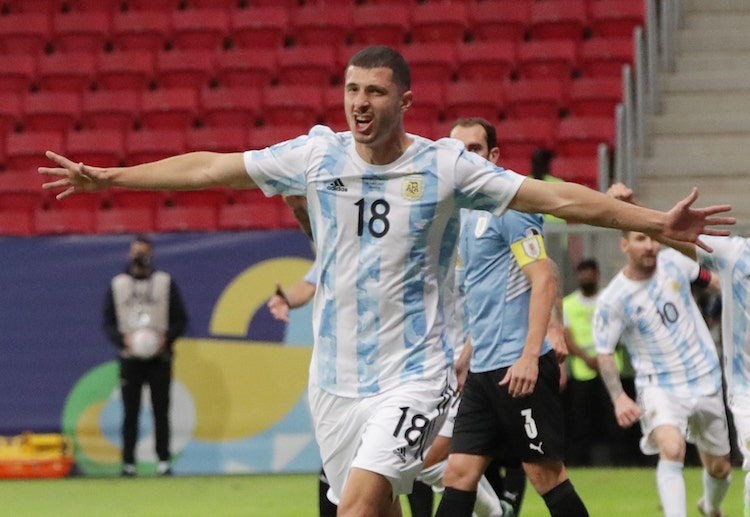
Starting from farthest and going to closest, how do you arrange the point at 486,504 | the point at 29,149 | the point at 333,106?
1. the point at 333,106
2. the point at 29,149
3. the point at 486,504

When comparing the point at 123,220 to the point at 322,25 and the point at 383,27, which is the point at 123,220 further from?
the point at 383,27

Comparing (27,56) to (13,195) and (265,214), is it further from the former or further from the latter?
(265,214)

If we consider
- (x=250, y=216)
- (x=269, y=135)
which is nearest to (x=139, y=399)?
(x=250, y=216)

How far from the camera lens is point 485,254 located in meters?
6.20

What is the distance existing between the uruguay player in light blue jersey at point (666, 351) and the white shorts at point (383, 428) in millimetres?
2968

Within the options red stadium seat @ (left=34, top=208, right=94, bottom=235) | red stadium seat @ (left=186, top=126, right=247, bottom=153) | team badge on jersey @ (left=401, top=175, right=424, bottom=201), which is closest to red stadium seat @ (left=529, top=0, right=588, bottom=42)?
red stadium seat @ (left=186, top=126, right=247, bottom=153)

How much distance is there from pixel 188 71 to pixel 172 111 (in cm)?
72

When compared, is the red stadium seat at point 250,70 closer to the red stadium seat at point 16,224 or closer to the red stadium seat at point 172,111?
the red stadium seat at point 172,111

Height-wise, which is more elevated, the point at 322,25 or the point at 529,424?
the point at 322,25

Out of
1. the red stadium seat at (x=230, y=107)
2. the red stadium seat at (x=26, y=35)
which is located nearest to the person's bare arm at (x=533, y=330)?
the red stadium seat at (x=230, y=107)

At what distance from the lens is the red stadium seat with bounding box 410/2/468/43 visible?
1617 cm

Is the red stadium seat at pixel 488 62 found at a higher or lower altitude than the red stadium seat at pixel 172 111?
higher

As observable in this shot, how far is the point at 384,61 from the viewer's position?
4734 millimetres

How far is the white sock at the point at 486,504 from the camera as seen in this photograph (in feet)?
22.0
